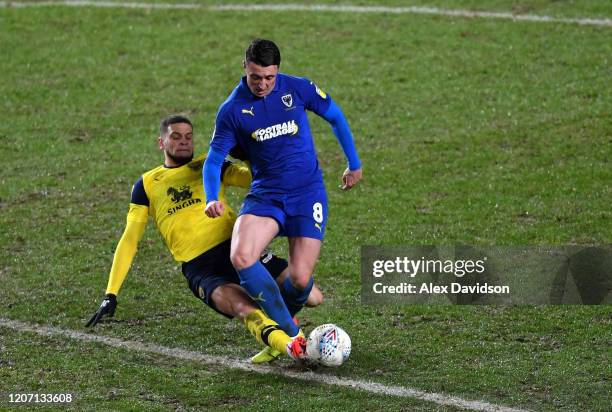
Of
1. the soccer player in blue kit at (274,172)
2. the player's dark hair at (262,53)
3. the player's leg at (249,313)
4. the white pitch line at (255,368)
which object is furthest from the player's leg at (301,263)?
the player's dark hair at (262,53)

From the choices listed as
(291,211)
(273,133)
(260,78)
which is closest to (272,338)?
(291,211)

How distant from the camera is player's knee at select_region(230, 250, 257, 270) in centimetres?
986

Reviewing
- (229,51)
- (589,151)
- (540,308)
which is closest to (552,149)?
(589,151)

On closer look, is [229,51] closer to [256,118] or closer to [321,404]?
[256,118]

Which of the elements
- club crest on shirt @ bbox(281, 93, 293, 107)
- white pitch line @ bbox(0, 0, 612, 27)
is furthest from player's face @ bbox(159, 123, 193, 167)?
white pitch line @ bbox(0, 0, 612, 27)

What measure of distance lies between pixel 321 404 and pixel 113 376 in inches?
72.6

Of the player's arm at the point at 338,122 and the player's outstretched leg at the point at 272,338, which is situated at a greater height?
the player's arm at the point at 338,122

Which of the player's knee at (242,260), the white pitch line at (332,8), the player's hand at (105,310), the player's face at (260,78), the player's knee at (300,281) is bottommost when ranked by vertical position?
the player's hand at (105,310)

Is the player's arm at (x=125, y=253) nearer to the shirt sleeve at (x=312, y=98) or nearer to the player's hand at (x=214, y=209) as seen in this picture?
the player's hand at (x=214, y=209)

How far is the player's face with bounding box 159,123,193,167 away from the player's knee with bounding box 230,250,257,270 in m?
1.43

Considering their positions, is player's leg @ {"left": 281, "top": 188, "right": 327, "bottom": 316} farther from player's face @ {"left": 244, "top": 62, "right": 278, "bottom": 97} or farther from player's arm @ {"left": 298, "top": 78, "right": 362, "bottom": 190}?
player's face @ {"left": 244, "top": 62, "right": 278, "bottom": 97}

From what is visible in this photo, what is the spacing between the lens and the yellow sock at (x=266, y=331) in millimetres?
9797

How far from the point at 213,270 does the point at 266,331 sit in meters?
0.90

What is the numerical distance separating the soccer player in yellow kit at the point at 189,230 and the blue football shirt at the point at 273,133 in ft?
1.63
